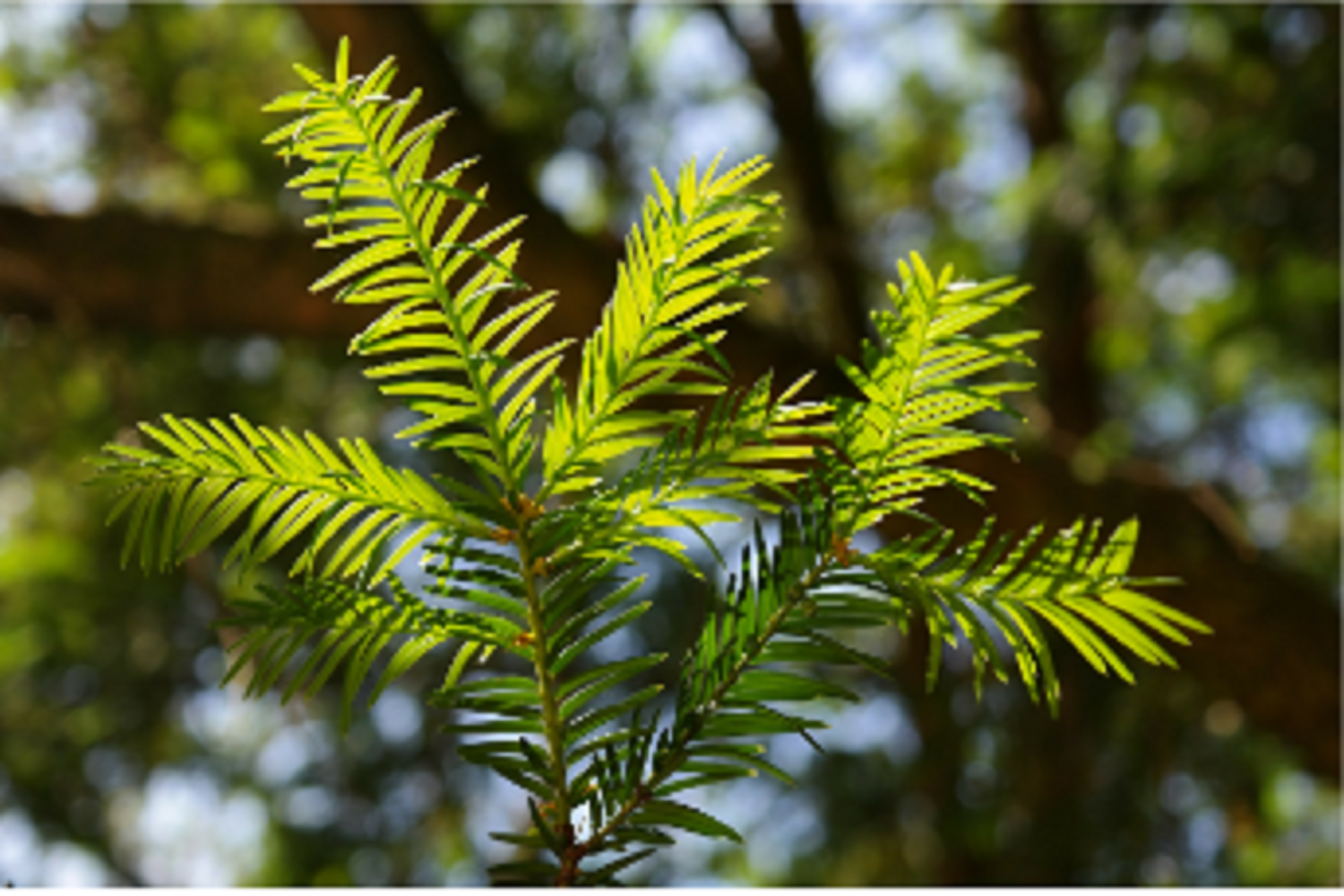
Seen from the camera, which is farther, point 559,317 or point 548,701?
point 559,317

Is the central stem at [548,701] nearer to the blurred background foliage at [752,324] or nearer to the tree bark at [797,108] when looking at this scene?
the blurred background foliage at [752,324]

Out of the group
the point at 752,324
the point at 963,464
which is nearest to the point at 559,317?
the point at 752,324

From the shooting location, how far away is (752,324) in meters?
2.03

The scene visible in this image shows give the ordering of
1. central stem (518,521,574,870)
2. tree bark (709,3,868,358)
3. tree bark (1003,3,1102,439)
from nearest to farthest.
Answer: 1. central stem (518,521,574,870)
2. tree bark (1003,3,1102,439)
3. tree bark (709,3,868,358)

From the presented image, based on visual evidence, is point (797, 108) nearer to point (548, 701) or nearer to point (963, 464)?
point (963, 464)

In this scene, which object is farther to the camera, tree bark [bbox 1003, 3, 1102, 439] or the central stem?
tree bark [bbox 1003, 3, 1102, 439]

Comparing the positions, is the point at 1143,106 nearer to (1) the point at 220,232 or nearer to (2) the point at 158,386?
(1) the point at 220,232

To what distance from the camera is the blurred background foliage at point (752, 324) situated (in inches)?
87.3

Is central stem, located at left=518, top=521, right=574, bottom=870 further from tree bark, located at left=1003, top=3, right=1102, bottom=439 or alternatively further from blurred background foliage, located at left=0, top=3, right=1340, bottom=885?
tree bark, located at left=1003, top=3, right=1102, bottom=439

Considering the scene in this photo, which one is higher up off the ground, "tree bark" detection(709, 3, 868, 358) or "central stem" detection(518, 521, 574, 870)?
"tree bark" detection(709, 3, 868, 358)

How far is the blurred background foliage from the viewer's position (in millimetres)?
2217

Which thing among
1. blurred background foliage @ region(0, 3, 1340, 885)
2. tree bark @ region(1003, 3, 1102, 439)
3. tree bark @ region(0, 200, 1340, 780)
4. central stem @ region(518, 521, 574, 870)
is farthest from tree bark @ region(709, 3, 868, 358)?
central stem @ region(518, 521, 574, 870)

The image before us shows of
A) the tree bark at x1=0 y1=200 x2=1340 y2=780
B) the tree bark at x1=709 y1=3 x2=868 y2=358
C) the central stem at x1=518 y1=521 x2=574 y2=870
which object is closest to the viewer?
the central stem at x1=518 y1=521 x2=574 y2=870

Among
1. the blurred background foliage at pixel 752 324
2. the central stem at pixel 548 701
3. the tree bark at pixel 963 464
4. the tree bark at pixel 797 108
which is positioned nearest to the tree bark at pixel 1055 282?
the blurred background foliage at pixel 752 324
